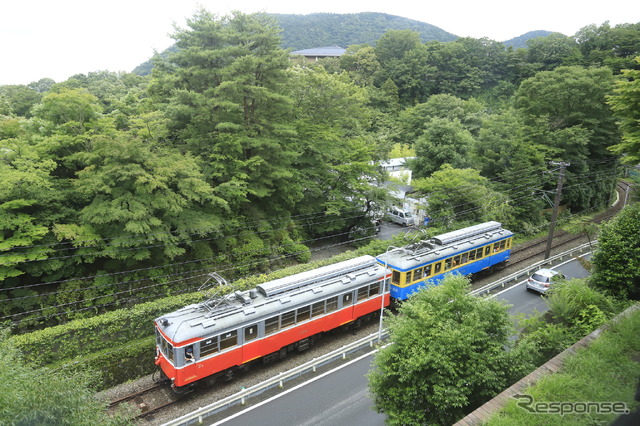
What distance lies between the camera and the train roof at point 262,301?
13648mm

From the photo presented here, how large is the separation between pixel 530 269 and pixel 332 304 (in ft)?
52.9

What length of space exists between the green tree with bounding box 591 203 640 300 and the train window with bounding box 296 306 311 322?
11147 millimetres

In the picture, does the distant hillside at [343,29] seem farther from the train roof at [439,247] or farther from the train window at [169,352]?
the train window at [169,352]

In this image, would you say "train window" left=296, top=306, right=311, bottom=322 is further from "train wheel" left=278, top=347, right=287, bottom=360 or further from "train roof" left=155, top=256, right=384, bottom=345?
"train wheel" left=278, top=347, right=287, bottom=360

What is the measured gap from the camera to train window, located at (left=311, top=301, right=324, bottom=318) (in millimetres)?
16480

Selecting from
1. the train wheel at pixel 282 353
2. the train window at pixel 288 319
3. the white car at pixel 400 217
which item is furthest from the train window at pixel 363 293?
the white car at pixel 400 217

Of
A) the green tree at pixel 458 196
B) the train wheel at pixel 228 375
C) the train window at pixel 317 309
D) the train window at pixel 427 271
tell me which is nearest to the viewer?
the train wheel at pixel 228 375

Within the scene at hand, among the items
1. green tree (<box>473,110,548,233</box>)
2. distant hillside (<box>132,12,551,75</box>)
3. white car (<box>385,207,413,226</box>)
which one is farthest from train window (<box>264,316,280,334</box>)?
distant hillside (<box>132,12,551,75</box>)

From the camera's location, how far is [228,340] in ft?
46.7

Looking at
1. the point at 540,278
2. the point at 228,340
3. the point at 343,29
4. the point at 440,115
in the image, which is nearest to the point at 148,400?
the point at 228,340

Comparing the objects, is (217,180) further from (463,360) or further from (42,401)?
(463,360)

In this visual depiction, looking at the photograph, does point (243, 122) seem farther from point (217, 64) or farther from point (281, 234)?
point (281, 234)

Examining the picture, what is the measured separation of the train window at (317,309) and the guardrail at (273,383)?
5.64ft

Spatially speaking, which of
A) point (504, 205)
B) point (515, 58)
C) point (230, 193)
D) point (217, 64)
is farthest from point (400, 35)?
point (230, 193)
